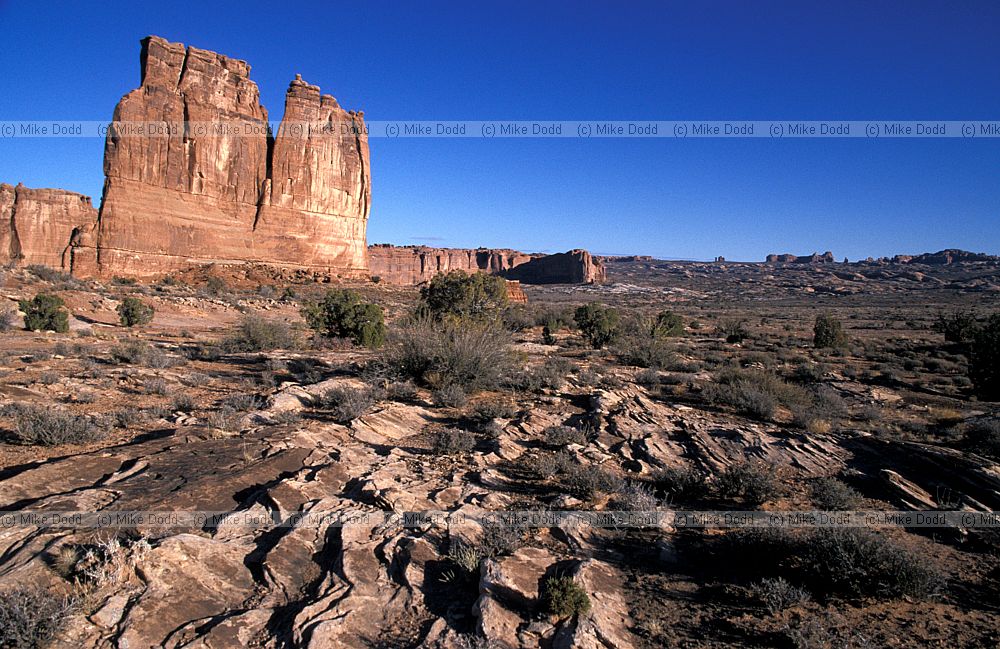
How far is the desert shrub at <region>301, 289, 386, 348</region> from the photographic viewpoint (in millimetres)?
14742

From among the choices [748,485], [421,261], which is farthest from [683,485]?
[421,261]

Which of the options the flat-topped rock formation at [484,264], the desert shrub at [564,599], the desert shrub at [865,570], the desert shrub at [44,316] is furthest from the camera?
the flat-topped rock formation at [484,264]

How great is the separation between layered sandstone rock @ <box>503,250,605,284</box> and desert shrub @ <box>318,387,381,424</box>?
92.9m

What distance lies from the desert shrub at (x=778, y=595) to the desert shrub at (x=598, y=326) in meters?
14.2

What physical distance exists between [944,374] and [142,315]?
28.6 metres

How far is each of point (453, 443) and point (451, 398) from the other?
2001mm

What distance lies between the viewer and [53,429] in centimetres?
549

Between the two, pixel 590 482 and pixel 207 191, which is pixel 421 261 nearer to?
pixel 207 191

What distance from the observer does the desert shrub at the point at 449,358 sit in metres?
8.88

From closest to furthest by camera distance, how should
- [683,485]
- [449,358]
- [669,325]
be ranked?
[683,485], [449,358], [669,325]

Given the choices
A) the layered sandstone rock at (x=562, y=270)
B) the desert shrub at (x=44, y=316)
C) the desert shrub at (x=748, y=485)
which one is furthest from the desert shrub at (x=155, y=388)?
the layered sandstone rock at (x=562, y=270)

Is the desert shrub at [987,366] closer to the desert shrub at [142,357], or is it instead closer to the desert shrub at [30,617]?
the desert shrub at [30,617]

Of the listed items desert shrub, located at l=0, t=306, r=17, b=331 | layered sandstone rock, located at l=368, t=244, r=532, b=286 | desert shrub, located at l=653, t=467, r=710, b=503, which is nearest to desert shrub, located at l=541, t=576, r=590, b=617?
desert shrub, located at l=653, t=467, r=710, b=503

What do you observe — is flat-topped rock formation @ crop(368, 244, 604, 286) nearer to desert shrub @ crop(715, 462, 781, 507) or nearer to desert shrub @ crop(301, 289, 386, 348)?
desert shrub @ crop(301, 289, 386, 348)
